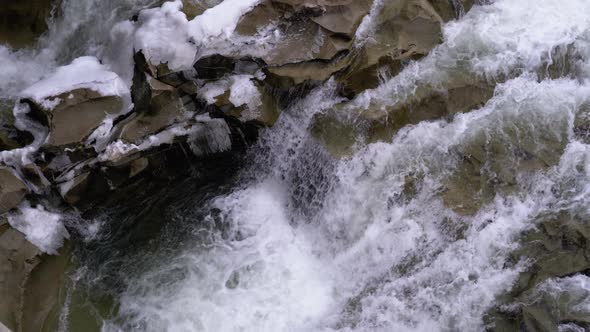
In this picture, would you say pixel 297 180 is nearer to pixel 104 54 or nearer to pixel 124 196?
pixel 124 196

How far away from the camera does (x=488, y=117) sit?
6.05m

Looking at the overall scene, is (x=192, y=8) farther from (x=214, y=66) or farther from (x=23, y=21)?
(x=23, y=21)

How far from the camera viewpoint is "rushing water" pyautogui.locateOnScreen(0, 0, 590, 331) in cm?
533

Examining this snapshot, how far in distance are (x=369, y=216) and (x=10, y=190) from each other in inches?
152

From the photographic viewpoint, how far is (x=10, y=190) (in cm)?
537

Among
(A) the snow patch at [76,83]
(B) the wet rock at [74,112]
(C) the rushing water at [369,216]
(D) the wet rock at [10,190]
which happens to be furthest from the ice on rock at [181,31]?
(D) the wet rock at [10,190]

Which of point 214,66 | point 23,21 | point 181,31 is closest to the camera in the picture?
point 214,66

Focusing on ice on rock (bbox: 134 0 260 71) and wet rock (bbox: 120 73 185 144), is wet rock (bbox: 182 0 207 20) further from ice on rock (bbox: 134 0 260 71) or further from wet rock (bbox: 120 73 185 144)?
wet rock (bbox: 120 73 185 144)

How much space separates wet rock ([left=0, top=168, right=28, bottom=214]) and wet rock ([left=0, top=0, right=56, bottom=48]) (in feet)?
7.33

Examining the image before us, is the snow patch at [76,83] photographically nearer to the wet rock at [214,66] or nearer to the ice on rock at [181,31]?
the ice on rock at [181,31]

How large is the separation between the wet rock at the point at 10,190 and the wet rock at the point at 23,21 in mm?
2234

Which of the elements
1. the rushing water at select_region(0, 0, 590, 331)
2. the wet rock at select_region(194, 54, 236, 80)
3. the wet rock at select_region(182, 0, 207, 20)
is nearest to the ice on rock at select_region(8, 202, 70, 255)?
the rushing water at select_region(0, 0, 590, 331)

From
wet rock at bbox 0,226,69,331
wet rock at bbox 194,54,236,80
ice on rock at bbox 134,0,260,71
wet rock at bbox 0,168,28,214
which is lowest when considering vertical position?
wet rock at bbox 0,226,69,331

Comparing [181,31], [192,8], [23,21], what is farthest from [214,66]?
[23,21]
